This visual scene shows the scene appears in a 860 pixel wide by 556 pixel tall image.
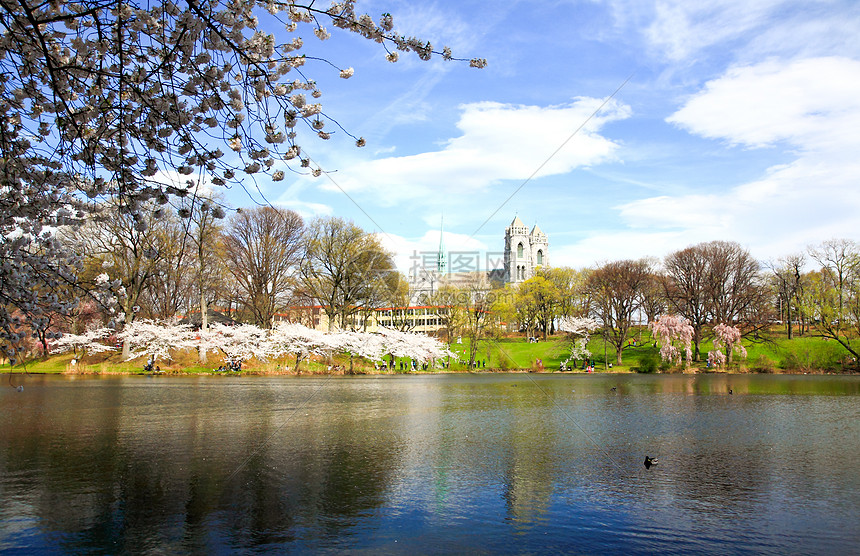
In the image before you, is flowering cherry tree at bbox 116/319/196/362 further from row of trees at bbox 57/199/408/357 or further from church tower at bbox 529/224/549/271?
church tower at bbox 529/224/549/271

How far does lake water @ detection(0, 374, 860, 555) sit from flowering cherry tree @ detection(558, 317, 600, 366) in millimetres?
35066

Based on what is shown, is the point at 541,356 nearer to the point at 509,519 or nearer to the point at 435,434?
the point at 435,434

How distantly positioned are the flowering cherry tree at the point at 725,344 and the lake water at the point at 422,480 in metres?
33.0

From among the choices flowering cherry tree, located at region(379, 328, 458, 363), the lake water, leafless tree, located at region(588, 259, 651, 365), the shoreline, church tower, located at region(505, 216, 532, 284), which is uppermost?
church tower, located at region(505, 216, 532, 284)

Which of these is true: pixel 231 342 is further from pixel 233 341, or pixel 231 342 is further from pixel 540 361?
pixel 540 361

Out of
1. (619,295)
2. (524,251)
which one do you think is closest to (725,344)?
(619,295)

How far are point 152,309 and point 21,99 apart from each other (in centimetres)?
5065

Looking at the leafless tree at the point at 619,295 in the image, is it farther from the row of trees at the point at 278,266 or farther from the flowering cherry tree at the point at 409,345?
the row of trees at the point at 278,266

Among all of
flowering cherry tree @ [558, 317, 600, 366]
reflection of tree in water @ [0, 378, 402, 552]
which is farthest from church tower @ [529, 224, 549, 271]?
reflection of tree in water @ [0, 378, 402, 552]

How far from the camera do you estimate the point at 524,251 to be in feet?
521

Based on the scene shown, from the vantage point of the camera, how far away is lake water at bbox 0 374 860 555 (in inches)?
324

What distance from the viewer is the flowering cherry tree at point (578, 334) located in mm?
56066

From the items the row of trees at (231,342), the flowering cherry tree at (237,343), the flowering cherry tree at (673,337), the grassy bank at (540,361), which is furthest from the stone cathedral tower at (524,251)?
the flowering cherry tree at (237,343)

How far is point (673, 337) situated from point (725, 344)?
4.81 metres
